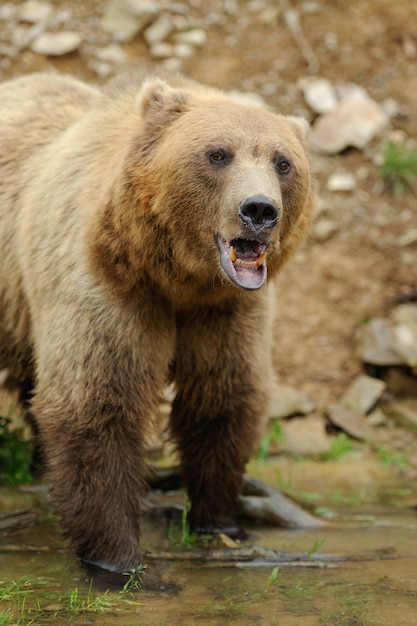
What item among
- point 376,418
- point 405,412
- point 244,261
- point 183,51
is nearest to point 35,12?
point 183,51

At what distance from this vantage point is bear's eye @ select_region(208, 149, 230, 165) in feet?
16.2

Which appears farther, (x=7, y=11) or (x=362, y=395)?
(x=7, y=11)

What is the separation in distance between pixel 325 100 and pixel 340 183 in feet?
3.56

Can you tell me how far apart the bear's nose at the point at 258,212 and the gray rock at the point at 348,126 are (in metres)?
6.14

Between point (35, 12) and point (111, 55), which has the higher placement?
point (35, 12)

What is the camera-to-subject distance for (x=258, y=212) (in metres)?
4.68

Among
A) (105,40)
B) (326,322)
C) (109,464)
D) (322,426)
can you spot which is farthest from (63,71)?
(109,464)

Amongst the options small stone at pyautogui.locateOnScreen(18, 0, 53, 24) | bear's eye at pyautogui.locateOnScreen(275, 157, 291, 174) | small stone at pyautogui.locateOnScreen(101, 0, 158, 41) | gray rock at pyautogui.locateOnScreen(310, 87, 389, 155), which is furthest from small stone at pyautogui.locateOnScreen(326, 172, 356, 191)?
bear's eye at pyautogui.locateOnScreen(275, 157, 291, 174)

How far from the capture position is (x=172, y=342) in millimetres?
5492

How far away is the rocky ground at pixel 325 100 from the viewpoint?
9.52 meters

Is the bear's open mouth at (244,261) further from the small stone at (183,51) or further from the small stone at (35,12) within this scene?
the small stone at (35,12)

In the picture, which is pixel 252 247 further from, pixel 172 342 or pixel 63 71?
pixel 63 71

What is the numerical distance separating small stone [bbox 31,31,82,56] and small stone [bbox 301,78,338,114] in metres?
2.59

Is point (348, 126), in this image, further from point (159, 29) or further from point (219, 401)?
point (219, 401)
